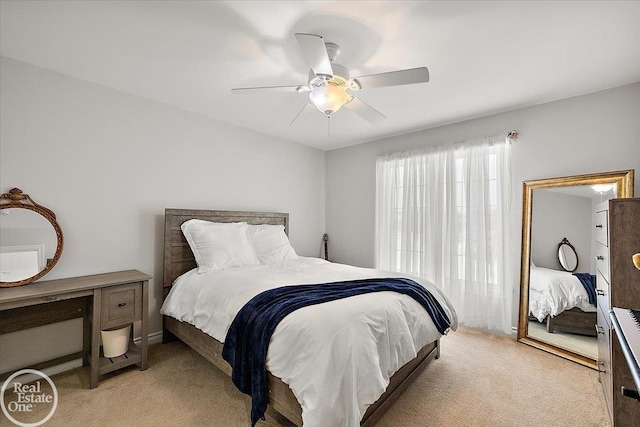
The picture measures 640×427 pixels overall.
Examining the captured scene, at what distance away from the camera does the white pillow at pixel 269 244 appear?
11.0 feet

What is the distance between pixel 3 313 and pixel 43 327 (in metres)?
0.28

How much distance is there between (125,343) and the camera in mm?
2412

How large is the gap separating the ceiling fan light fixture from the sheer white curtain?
200 centimetres

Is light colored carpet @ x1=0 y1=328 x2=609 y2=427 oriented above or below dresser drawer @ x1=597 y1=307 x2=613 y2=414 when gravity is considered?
below

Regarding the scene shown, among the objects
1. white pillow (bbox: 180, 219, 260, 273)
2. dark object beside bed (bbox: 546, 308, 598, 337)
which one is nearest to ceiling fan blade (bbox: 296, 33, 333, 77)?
white pillow (bbox: 180, 219, 260, 273)

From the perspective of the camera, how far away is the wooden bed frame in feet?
5.45

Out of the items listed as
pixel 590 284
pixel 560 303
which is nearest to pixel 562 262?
pixel 590 284

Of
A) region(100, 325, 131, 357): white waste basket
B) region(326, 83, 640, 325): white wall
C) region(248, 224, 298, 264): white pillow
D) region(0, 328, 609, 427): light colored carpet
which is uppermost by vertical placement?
region(326, 83, 640, 325): white wall

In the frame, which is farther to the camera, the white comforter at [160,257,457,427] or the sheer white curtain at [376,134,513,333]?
the sheer white curtain at [376,134,513,333]

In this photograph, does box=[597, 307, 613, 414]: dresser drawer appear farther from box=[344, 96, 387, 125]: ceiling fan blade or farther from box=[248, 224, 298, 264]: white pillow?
box=[248, 224, 298, 264]: white pillow

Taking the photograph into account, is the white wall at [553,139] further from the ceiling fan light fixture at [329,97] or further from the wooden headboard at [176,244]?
the wooden headboard at [176,244]

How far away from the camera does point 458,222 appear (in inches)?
136

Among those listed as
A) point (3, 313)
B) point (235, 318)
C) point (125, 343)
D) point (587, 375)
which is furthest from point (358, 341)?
point (3, 313)

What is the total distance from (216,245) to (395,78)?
7.30 ft
